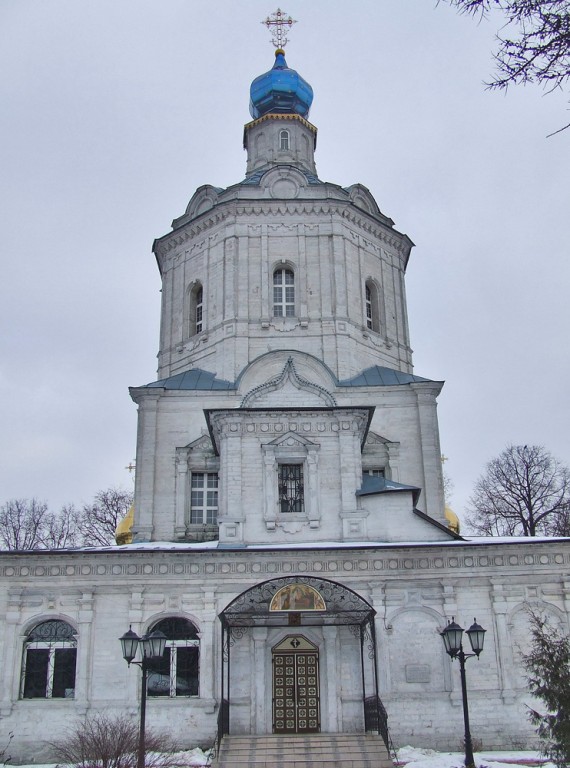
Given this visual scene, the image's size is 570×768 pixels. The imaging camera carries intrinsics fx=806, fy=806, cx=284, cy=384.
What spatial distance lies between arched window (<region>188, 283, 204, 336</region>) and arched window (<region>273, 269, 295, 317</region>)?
8.65ft

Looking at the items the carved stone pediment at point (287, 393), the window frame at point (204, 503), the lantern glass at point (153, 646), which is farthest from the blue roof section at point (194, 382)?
the lantern glass at point (153, 646)

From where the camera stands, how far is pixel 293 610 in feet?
59.9

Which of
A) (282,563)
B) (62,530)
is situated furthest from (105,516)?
(282,563)

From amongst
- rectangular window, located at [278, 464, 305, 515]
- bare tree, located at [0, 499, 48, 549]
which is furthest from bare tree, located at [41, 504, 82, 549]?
rectangular window, located at [278, 464, 305, 515]

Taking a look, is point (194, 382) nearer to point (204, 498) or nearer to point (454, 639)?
point (204, 498)

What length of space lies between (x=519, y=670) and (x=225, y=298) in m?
14.7

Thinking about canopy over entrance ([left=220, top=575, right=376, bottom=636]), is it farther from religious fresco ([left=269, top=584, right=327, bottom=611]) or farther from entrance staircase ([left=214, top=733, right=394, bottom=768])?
entrance staircase ([left=214, top=733, right=394, bottom=768])

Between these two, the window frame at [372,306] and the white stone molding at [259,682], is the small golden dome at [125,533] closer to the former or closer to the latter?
the white stone molding at [259,682]

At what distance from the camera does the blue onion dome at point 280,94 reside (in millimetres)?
33938

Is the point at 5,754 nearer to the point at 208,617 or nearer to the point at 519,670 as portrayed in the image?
the point at 208,617

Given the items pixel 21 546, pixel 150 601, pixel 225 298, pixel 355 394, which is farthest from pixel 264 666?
pixel 21 546

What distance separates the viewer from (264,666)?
18656mm

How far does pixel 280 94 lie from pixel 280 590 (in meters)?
23.0

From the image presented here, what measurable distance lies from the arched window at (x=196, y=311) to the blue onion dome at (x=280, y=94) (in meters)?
9.86
